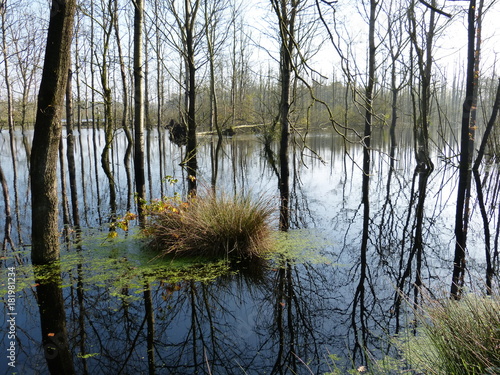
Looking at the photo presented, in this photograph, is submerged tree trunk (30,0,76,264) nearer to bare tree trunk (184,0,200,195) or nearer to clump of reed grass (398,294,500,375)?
clump of reed grass (398,294,500,375)

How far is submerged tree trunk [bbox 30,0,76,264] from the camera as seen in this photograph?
13.3ft

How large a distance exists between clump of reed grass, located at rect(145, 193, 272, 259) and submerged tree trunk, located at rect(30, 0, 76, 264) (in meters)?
1.25

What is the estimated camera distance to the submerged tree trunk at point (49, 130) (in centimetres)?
404

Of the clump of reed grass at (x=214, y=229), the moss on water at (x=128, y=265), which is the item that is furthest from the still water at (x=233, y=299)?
the clump of reed grass at (x=214, y=229)

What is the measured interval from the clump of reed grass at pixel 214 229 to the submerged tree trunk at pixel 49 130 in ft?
4.11

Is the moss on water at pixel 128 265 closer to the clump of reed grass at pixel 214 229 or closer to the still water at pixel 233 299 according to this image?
the still water at pixel 233 299

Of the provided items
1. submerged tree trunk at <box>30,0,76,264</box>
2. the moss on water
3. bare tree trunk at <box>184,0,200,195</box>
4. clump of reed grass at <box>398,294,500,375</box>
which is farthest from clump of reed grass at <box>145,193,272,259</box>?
bare tree trunk at <box>184,0,200,195</box>

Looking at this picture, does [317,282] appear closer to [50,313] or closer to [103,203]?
[50,313]

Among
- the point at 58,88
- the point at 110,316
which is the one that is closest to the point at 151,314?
the point at 110,316

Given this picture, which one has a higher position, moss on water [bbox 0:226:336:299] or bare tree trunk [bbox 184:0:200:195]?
bare tree trunk [bbox 184:0:200:195]

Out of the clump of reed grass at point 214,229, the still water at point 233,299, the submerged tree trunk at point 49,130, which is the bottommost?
the still water at point 233,299

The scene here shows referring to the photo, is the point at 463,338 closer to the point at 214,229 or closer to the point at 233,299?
the point at 233,299

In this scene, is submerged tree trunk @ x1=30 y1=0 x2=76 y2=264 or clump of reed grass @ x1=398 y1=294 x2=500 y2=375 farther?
submerged tree trunk @ x1=30 y1=0 x2=76 y2=264

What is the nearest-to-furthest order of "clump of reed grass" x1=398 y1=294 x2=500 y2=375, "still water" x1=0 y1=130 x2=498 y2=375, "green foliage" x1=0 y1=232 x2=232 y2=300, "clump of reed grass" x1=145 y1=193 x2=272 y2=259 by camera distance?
"clump of reed grass" x1=398 y1=294 x2=500 y2=375, "still water" x1=0 y1=130 x2=498 y2=375, "green foliage" x1=0 y1=232 x2=232 y2=300, "clump of reed grass" x1=145 y1=193 x2=272 y2=259
